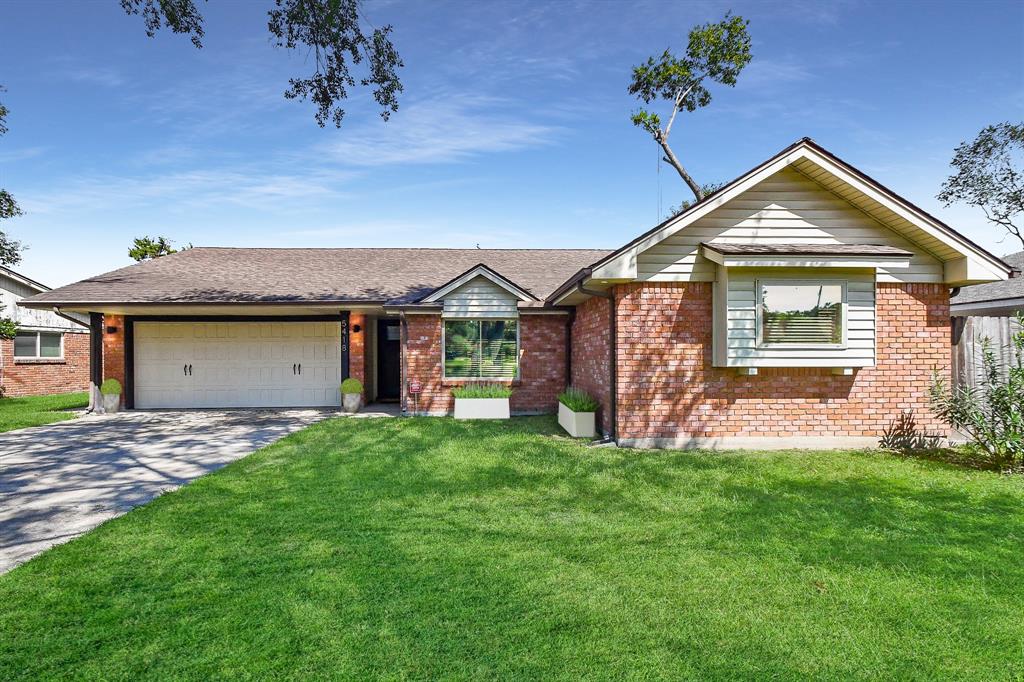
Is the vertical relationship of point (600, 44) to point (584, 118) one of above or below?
above

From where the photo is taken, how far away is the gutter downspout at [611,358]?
8461 mm

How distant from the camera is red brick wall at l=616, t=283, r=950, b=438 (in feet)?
27.2

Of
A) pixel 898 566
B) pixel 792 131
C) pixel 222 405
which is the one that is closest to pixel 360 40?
pixel 898 566

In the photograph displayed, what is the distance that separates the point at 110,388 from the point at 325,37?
11316 mm

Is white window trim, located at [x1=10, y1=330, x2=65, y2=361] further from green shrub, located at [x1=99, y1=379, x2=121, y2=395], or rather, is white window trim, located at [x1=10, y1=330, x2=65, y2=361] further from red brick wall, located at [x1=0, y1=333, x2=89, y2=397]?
green shrub, located at [x1=99, y1=379, x2=121, y2=395]

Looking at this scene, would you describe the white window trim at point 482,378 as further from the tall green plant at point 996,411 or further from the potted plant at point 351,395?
the tall green plant at point 996,411

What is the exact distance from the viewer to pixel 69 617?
3.16 meters

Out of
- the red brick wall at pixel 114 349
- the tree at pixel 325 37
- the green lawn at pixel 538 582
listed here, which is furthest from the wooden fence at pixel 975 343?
the red brick wall at pixel 114 349

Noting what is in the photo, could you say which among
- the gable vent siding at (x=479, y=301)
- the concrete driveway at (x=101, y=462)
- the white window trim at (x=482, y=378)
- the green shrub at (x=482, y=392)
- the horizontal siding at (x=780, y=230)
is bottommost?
the concrete driveway at (x=101, y=462)

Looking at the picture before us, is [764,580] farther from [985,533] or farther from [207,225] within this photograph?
[207,225]

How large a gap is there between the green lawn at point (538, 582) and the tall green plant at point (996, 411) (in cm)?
89

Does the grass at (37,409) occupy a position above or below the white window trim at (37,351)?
below

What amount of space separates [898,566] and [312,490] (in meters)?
5.81

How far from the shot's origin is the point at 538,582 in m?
3.59
